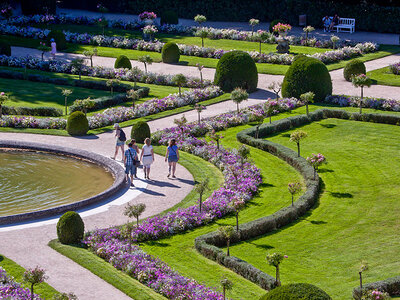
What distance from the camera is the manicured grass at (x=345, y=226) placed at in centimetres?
1571

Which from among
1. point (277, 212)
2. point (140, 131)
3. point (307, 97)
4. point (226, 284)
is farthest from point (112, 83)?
point (226, 284)

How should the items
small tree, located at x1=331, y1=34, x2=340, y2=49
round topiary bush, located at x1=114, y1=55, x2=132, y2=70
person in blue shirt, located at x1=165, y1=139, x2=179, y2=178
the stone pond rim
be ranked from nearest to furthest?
the stone pond rim
person in blue shirt, located at x1=165, y1=139, x2=179, y2=178
round topiary bush, located at x1=114, y1=55, x2=132, y2=70
small tree, located at x1=331, y1=34, x2=340, y2=49

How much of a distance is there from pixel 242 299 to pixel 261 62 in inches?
1017

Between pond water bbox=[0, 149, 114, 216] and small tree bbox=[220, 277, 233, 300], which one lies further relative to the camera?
pond water bbox=[0, 149, 114, 216]

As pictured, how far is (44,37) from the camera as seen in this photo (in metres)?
45.7

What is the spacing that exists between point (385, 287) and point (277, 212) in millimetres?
5072

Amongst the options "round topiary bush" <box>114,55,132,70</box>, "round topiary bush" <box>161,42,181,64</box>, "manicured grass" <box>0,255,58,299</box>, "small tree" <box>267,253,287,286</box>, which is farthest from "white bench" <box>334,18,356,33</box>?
"manicured grass" <box>0,255,58,299</box>

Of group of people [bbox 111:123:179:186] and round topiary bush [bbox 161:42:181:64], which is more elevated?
round topiary bush [bbox 161:42:181:64]

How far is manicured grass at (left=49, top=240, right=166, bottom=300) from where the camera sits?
1481 cm

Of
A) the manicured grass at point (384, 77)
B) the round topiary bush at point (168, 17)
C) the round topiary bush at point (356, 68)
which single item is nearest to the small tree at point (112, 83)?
the round topiary bush at point (356, 68)

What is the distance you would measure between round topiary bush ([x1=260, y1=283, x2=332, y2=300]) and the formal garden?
34mm

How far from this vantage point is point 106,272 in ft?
51.8

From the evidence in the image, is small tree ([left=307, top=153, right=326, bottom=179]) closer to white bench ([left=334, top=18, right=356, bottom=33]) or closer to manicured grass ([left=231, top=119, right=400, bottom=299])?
manicured grass ([left=231, top=119, right=400, bottom=299])

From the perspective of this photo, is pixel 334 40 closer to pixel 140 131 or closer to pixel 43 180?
pixel 140 131
